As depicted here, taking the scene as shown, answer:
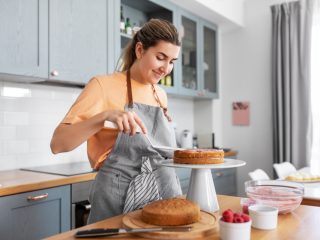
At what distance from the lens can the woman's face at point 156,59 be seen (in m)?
1.28

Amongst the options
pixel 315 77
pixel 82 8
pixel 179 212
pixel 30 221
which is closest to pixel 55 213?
pixel 30 221

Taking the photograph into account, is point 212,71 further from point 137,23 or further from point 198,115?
point 137,23

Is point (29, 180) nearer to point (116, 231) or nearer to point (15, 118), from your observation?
point (15, 118)

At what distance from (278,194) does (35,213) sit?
1.23 meters

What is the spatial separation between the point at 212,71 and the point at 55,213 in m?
2.51

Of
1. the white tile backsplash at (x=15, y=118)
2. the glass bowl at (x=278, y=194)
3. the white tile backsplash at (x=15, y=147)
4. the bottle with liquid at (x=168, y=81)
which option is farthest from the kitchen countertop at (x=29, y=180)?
the bottle with liquid at (x=168, y=81)

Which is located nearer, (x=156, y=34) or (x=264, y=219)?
(x=264, y=219)

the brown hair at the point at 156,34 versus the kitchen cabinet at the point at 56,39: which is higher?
the kitchen cabinet at the point at 56,39

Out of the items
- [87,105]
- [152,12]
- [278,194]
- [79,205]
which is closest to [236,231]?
[278,194]

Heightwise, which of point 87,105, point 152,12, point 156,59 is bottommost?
point 87,105

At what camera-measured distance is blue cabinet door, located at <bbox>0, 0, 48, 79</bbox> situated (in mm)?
1870

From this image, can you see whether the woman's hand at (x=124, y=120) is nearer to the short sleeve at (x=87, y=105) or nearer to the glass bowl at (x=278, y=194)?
the short sleeve at (x=87, y=105)

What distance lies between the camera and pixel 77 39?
2244 millimetres

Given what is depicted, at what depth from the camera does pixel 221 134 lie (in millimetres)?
4043
